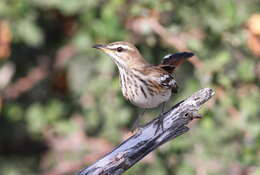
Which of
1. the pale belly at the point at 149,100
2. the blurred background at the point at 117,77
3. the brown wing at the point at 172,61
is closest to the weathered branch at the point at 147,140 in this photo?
the pale belly at the point at 149,100

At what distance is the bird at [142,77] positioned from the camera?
575cm

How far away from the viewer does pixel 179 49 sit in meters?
6.90

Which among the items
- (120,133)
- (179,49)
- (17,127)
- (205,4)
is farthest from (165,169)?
(17,127)

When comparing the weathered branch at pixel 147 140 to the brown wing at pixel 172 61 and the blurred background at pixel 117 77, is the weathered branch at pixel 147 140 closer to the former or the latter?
the brown wing at pixel 172 61

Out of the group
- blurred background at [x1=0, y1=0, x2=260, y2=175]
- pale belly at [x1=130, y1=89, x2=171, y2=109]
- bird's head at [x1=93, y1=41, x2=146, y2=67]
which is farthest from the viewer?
blurred background at [x1=0, y1=0, x2=260, y2=175]

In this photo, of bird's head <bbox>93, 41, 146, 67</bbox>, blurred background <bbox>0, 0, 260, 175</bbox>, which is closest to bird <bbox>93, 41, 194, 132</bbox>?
bird's head <bbox>93, 41, 146, 67</bbox>

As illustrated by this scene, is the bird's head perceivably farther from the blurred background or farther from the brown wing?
the blurred background

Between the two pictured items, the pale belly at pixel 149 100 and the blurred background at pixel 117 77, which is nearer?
the pale belly at pixel 149 100

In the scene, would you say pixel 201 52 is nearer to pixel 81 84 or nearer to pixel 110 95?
pixel 110 95

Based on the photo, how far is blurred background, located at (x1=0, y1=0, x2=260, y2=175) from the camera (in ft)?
22.9

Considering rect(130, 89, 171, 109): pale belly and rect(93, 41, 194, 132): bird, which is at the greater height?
rect(93, 41, 194, 132): bird

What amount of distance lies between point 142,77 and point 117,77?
4.83 feet

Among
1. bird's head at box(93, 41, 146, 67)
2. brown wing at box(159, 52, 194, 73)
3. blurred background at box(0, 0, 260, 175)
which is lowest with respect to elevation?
blurred background at box(0, 0, 260, 175)

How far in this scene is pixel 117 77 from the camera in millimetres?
7312
